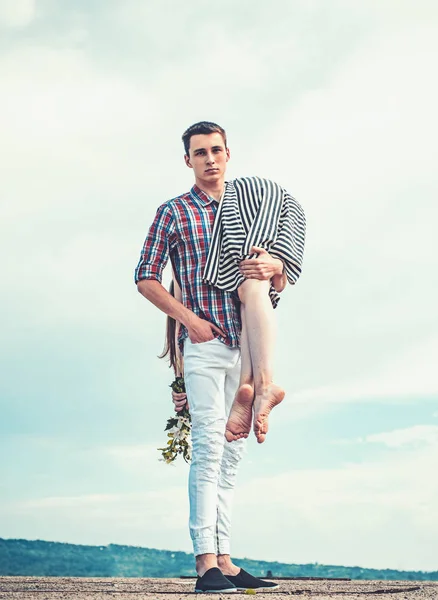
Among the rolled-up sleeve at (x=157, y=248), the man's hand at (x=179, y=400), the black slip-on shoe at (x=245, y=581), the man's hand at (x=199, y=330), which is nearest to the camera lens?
the man's hand at (x=199, y=330)

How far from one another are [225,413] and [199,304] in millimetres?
839

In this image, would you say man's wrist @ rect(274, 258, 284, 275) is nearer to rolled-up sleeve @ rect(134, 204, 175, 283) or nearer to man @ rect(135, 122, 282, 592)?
man @ rect(135, 122, 282, 592)

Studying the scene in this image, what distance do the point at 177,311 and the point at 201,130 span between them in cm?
142

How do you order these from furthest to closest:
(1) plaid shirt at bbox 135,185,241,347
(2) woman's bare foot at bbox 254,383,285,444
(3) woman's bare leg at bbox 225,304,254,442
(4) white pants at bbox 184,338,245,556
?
(1) plaid shirt at bbox 135,185,241,347
(4) white pants at bbox 184,338,245,556
(3) woman's bare leg at bbox 225,304,254,442
(2) woman's bare foot at bbox 254,383,285,444

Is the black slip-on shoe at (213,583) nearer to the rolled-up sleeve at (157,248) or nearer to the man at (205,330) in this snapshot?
the man at (205,330)

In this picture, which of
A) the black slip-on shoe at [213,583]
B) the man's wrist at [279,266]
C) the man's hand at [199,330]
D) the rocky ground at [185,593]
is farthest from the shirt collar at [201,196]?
the rocky ground at [185,593]

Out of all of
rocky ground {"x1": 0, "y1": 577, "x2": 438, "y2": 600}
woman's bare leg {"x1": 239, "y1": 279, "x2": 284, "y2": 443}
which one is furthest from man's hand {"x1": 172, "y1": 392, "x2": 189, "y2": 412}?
rocky ground {"x1": 0, "y1": 577, "x2": 438, "y2": 600}

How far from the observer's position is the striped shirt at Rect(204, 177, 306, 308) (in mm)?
5777

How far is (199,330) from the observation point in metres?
5.70

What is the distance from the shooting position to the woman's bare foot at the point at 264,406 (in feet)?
16.9

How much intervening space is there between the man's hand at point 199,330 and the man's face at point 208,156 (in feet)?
3.67

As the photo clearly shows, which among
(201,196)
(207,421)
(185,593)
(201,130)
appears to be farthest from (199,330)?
(185,593)

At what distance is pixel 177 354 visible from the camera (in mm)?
6543

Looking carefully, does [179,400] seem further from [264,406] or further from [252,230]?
[252,230]
